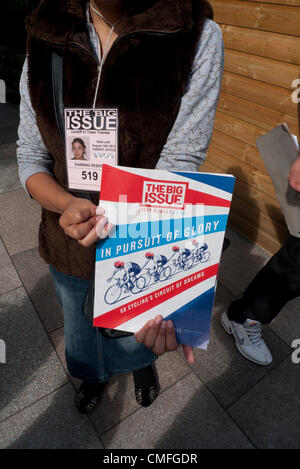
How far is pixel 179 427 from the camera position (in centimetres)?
165

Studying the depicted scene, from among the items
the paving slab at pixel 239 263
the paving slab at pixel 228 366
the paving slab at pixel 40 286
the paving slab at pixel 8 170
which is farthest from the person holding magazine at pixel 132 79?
the paving slab at pixel 8 170

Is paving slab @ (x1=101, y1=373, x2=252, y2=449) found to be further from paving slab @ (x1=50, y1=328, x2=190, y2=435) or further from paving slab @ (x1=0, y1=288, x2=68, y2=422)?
paving slab @ (x1=0, y1=288, x2=68, y2=422)

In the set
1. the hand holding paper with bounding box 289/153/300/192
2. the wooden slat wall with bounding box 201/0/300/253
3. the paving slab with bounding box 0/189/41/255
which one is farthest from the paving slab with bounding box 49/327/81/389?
the wooden slat wall with bounding box 201/0/300/253

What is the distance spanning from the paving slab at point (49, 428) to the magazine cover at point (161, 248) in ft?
3.39

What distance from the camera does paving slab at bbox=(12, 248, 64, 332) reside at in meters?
2.14

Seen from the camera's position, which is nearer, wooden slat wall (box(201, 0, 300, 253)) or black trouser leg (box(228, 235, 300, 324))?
black trouser leg (box(228, 235, 300, 324))

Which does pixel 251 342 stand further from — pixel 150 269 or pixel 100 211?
pixel 100 211

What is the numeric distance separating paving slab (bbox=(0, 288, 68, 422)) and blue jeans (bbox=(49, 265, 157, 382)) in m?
0.42

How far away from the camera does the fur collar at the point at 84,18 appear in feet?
2.86

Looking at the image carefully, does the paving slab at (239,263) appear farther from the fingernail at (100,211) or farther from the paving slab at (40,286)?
the fingernail at (100,211)

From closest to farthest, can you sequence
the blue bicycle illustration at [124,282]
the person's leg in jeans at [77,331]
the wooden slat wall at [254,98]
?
the blue bicycle illustration at [124,282] < the person's leg in jeans at [77,331] < the wooden slat wall at [254,98]

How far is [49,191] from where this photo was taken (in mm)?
1037

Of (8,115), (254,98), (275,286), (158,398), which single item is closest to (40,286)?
(158,398)

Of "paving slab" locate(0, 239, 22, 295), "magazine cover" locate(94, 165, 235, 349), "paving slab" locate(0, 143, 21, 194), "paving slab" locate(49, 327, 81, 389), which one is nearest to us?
"magazine cover" locate(94, 165, 235, 349)
